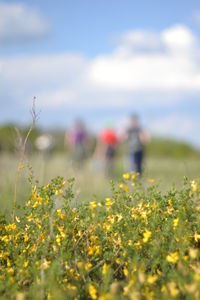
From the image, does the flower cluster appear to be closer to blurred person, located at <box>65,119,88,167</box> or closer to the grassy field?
the grassy field

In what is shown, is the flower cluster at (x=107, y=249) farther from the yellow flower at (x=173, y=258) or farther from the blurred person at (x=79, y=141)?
the blurred person at (x=79, y=141)

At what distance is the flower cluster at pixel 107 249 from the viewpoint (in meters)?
3.14

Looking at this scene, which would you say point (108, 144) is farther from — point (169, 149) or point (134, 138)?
point (169, 149)

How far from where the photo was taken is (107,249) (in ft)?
12.8

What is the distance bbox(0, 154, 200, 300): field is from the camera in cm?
314

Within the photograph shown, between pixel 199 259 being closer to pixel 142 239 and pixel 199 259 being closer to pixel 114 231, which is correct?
pixel 142 239

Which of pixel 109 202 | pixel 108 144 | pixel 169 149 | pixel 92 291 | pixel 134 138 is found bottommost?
pixel 92 291

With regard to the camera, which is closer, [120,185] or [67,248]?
[67,248]

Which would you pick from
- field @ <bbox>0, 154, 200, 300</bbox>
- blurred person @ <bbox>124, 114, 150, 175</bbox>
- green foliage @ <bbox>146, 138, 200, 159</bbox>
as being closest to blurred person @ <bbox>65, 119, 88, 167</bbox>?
blurred person @ <bbox>124, 114, 150, 175</bbox>

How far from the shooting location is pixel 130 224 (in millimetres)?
3795

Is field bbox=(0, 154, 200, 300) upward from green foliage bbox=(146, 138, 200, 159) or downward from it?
downward

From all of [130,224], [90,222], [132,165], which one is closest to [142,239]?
[130,224]

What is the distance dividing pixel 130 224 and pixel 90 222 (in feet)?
1.13

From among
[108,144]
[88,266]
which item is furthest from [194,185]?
[108,144]
